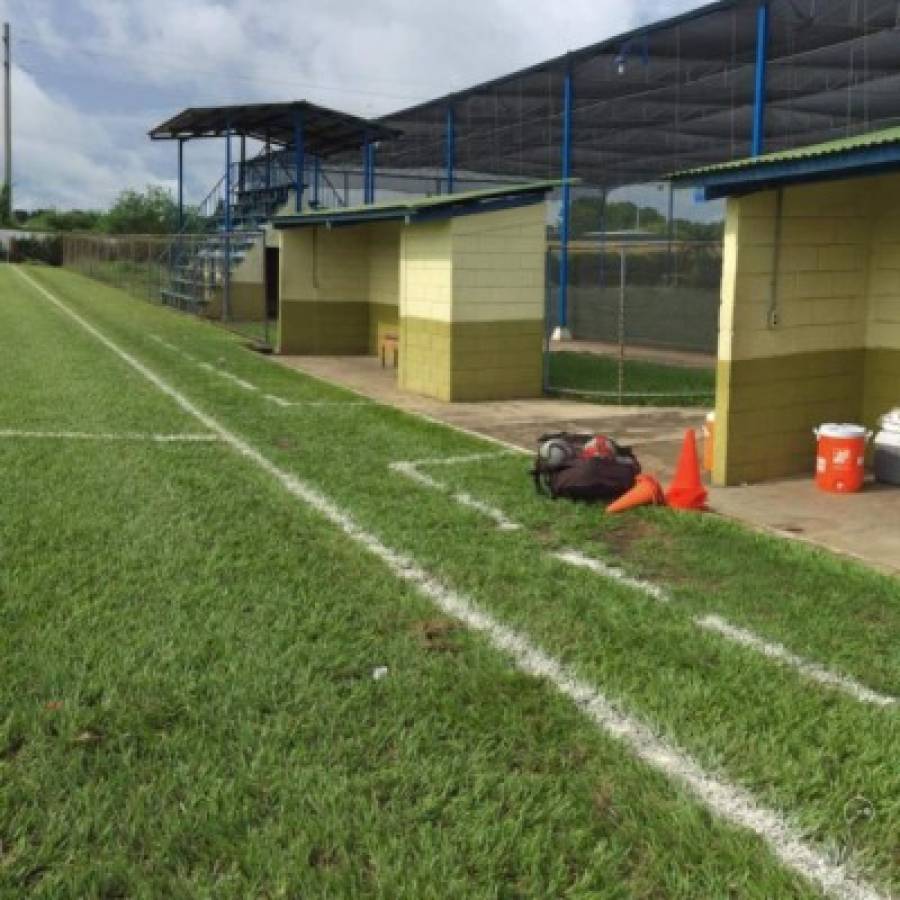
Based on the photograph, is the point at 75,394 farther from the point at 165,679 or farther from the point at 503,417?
the point at 165,679

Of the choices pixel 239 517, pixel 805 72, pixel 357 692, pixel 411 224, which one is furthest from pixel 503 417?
pixel 805 72

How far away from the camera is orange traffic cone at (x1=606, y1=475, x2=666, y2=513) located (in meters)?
7.16

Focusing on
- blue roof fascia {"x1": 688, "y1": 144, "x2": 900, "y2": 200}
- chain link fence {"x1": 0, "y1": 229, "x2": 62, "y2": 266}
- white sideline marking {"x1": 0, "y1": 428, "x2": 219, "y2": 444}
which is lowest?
white sideline marking {"x1": 0, "y1": 428, "x2": 219, "y2": 444}

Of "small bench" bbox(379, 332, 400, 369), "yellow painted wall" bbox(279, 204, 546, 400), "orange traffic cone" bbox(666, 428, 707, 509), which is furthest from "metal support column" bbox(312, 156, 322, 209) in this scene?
"orange traffic cone" bbox(666, 428, 707, 509)

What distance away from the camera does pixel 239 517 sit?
22.0ft

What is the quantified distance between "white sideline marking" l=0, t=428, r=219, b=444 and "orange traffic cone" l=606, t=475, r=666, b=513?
4091mm

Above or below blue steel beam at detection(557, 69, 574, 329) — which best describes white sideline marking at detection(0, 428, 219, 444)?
below

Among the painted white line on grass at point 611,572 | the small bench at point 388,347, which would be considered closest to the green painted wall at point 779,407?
the painted white line on grass at point 611,572

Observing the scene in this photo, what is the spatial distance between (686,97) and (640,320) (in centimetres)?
523

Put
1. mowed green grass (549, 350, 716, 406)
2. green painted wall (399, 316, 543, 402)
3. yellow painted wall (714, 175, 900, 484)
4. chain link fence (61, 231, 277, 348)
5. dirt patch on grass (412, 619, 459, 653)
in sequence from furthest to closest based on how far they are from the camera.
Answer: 1. chain link fence (61, 231, 277, 348)
2. mowed green grass (549, 350, 716, 406)
3. green painted wall (399, 316, 543, 402)
4. yellow painted wall (714, 175, 900, 484)
5. dirt patch on grass (412, 619, 459, 653)

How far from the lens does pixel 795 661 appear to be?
4492 millimetres

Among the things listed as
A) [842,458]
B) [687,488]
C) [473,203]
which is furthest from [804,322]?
[473,203]

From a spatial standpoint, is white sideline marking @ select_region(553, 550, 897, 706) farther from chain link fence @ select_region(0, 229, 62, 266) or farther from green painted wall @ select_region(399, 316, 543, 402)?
chain link fence @ select_region(0, 229, 62, 266)

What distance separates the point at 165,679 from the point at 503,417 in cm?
803
